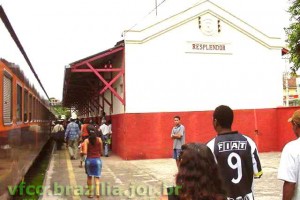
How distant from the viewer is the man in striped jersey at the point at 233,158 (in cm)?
402

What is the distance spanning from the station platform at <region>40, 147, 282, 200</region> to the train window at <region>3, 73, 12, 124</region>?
3.06 metres

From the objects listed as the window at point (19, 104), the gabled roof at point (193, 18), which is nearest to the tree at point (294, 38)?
the gabled roof at point (193, 18)

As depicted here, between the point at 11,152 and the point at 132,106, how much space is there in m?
9.56

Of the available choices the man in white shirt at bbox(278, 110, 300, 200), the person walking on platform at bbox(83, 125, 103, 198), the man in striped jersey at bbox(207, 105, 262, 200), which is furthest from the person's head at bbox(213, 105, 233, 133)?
the person walking on platform at bbox(83, 125, 103, 198)

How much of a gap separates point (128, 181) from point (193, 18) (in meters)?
8.13

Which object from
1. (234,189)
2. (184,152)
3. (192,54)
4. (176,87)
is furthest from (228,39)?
(184,152)

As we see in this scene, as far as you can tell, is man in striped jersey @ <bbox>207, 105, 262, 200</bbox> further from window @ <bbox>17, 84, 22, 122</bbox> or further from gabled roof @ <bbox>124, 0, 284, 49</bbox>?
gabled roof @ <bbox>124, 0, 284, 49</bbox>

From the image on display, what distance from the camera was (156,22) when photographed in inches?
634

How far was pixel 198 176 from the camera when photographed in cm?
239

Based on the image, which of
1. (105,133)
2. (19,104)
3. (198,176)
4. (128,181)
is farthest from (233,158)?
(105,133)

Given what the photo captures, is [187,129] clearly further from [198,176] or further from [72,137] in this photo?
[198,176]

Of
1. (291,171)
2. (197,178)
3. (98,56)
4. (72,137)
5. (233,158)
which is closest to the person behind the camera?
(197,178)

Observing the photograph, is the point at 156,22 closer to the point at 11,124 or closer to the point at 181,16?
the point at 181,16

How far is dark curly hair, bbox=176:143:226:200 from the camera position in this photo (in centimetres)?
238
